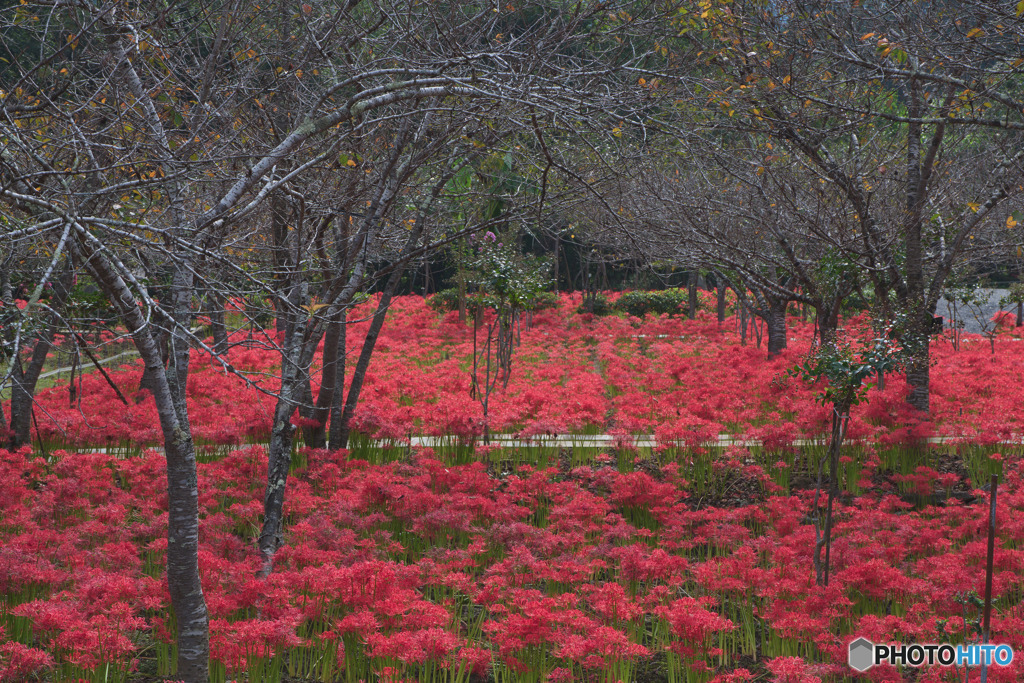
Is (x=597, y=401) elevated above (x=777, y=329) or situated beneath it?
situated beneath

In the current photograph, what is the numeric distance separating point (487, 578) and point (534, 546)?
1.13 metres

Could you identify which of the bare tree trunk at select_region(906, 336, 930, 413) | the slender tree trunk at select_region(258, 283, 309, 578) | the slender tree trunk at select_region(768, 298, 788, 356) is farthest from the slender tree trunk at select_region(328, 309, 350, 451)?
the slender tree trunk at select_region(768, 298, 788, 356)

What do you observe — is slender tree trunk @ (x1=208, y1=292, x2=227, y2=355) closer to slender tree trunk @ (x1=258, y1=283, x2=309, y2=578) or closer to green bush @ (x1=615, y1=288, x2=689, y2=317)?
slender tree trunk @ (x1=258, y1=283, x2=309, y2=578)

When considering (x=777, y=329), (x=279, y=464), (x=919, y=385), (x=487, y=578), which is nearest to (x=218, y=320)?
(x=279, y=464)

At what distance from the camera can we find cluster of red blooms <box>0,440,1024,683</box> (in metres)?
4.95

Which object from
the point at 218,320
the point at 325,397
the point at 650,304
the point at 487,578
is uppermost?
the point at 650,304

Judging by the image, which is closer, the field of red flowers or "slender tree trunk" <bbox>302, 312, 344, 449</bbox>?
the field of red flowers

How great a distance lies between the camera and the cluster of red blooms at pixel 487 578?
4.95 meters

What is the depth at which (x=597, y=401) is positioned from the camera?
474 inches

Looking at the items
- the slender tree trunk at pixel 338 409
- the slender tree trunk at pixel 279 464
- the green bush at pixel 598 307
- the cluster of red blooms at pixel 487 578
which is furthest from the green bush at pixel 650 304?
the slender tree trunk at pixel 279 464

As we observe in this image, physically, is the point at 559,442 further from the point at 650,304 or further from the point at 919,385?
the point at 650,304

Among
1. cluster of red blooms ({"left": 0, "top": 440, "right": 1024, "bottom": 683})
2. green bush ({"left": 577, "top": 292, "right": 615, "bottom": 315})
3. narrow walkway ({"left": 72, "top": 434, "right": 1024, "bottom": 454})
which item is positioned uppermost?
green bush ({"left": 577, "top": 292, "right": 615, "bottom": 315})

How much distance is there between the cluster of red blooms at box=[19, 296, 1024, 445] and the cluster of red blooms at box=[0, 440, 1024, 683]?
1.22 meters

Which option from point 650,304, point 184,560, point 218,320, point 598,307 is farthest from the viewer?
point 650,304
